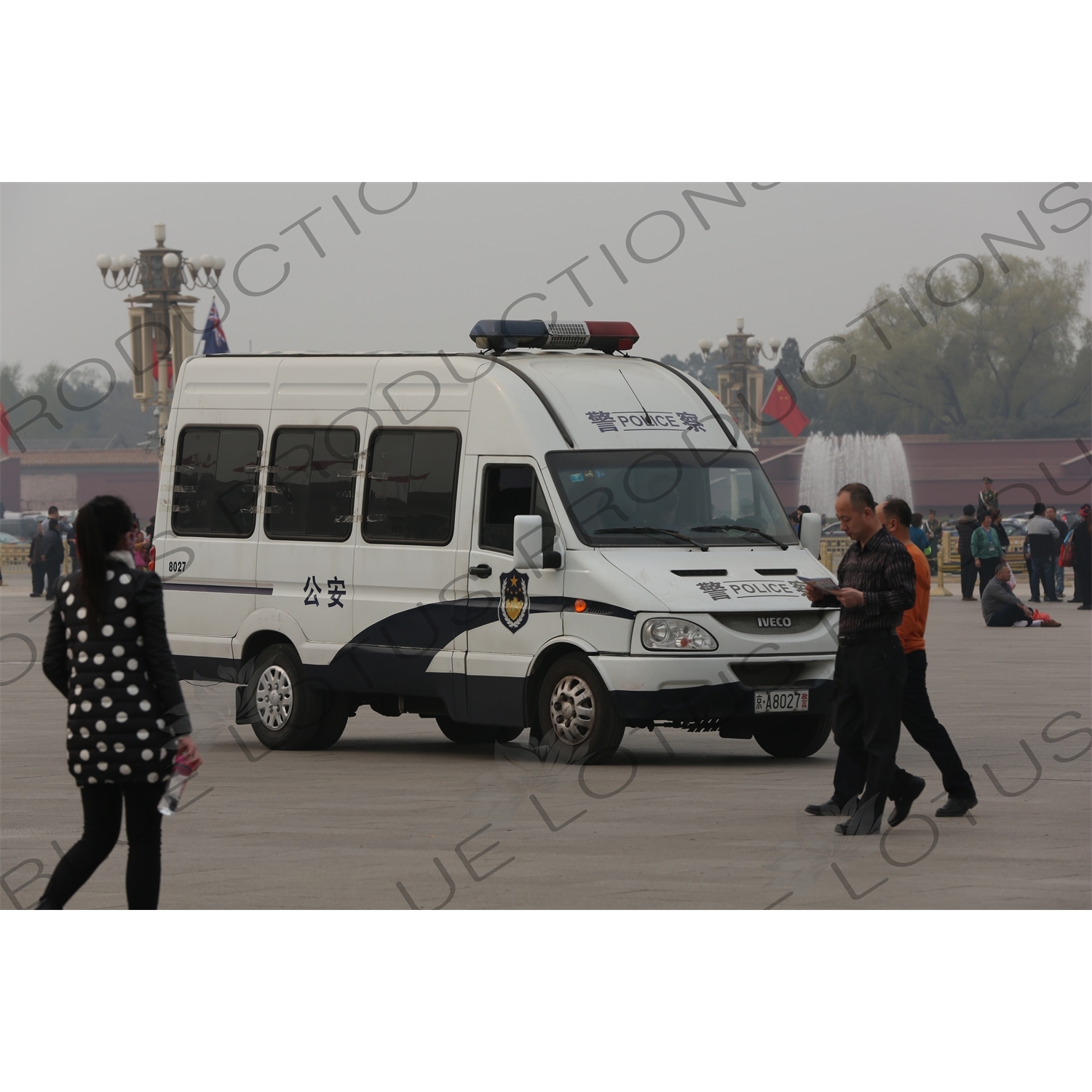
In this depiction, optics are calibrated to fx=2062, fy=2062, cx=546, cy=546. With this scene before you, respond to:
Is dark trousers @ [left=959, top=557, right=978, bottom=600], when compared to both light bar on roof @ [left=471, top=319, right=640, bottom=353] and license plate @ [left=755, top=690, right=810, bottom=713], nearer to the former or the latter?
light bar on roof @ [left=471, top=319, right=640, bottom=353]

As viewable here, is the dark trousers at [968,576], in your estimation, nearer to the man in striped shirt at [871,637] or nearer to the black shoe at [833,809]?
the black shoe at [833,809]

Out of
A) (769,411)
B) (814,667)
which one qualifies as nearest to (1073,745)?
(814,667)

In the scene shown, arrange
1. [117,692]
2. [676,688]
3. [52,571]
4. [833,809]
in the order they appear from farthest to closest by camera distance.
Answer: [52,571] → [676,688] → [833,809] → [117,692]

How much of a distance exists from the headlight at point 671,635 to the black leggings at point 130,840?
19.1 ft

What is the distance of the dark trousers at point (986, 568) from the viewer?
32.9 metres

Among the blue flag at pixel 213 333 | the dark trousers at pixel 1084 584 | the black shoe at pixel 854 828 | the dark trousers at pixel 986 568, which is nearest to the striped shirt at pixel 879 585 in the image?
the black shoe at pixel 854 828

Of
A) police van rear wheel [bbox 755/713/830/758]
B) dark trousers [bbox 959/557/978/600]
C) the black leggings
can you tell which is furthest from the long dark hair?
dark trousers [bbox 959/557/978/600]

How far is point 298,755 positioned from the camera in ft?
45.8

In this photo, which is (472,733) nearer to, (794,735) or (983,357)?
(794,735)

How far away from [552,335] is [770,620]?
2.76 metres

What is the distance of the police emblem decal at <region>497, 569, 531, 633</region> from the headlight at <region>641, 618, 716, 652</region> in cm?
87

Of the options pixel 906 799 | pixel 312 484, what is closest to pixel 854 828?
pixel 906 799

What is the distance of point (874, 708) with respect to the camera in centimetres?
974

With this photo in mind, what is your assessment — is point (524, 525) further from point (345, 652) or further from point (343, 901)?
point (343, 901)
